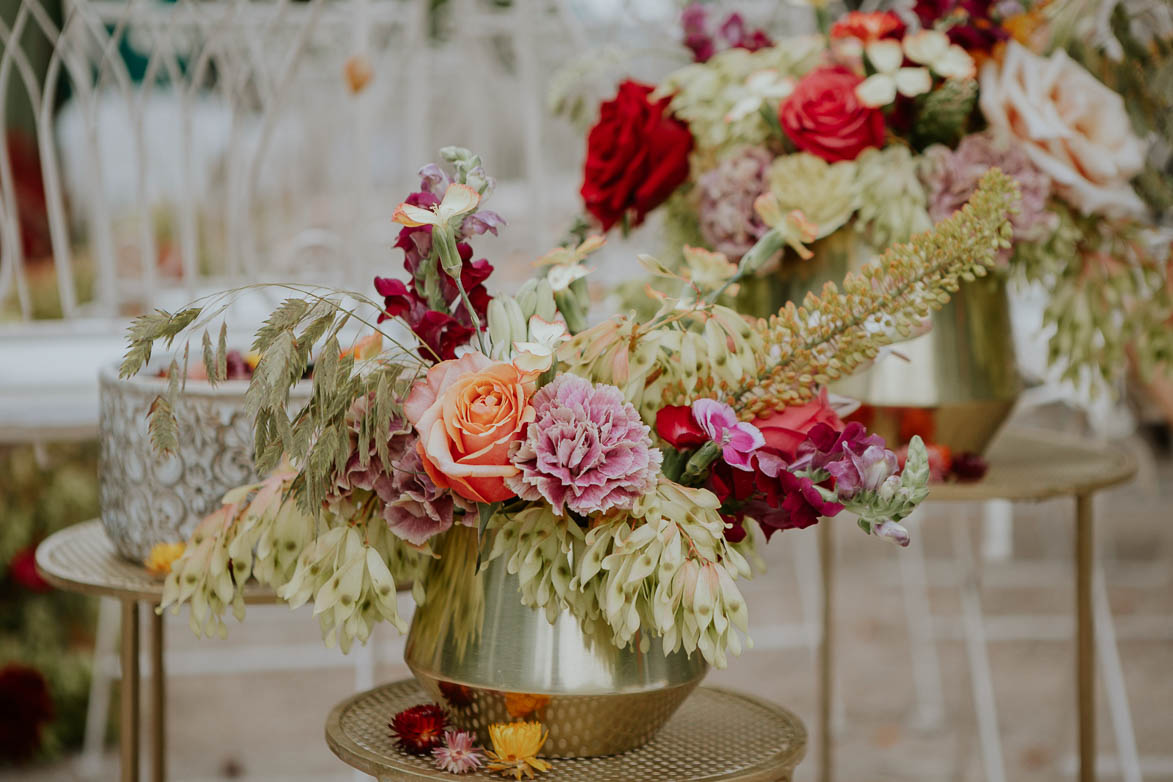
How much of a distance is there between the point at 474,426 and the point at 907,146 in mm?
589

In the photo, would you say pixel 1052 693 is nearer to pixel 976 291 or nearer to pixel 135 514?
pixel 976 291

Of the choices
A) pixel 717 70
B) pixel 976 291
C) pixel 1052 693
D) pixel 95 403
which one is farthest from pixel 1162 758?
pixel 95 403

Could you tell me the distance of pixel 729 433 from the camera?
2.37ft

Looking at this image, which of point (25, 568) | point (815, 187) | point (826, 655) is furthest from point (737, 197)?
point (25, 568)

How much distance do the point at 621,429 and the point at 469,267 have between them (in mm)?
165

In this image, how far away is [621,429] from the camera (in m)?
0.70

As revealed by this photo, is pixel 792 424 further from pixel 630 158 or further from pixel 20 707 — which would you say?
pixel 20 707

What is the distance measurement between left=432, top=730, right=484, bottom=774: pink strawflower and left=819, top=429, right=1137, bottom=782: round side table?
0.45m

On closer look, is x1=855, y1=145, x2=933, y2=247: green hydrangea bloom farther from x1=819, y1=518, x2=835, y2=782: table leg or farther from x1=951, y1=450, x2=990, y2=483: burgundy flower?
x1=819, y1=518, x2=835, y2=782: table leg

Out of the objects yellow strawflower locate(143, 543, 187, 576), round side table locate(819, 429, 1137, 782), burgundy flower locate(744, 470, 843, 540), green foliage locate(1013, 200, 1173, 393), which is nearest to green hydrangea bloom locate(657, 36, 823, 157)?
green foliage locate(1013, 200, 1173, 393)

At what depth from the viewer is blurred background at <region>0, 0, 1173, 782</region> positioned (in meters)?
1.59

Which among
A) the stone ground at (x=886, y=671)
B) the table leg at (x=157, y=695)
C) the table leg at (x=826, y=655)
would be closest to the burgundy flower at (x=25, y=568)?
the stone ground at (x=886, y=671)

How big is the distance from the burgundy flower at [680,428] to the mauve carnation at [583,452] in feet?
0.13

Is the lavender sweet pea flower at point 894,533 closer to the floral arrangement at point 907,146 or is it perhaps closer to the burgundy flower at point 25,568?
the floral arrangement at point 907,146
